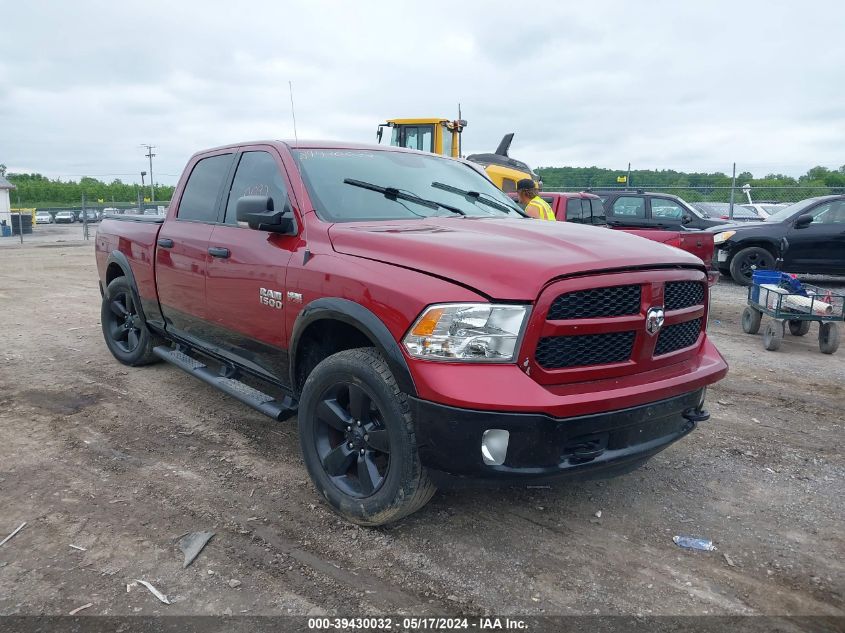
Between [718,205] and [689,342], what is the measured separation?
21.7 meters

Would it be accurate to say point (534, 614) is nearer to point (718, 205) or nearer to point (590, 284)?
point (590, 284)

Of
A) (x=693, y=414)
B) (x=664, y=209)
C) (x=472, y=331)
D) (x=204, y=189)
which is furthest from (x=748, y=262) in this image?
(x=472, y=331)

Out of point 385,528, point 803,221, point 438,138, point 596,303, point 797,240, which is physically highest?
point 438,138

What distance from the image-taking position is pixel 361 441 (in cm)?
314

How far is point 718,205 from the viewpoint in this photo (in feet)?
74.6

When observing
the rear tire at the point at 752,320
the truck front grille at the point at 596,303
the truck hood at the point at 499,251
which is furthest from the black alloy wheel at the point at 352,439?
the rear tire at the point at 752,320

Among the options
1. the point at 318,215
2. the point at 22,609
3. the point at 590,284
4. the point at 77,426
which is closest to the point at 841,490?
the point at 590,284

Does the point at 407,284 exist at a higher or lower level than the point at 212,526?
higher

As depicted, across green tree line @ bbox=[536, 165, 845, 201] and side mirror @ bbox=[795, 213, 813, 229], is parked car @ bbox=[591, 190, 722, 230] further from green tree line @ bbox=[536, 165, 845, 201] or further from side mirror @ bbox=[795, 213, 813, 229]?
green tree line @ bbox=[536, 165, 845, 201]

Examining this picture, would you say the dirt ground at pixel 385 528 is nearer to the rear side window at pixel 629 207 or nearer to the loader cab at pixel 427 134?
the rear side window at pixel 629 207

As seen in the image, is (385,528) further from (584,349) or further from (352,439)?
(584,349)

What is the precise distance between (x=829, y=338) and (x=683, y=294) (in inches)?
193

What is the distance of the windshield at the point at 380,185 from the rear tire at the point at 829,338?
4462mm

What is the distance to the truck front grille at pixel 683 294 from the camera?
3086 millimetres
